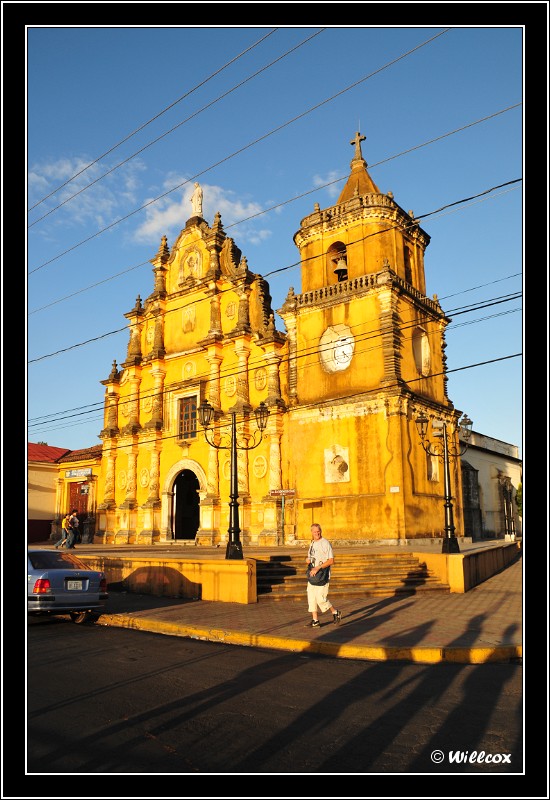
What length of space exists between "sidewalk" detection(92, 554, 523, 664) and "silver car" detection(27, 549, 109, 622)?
2.10 ft

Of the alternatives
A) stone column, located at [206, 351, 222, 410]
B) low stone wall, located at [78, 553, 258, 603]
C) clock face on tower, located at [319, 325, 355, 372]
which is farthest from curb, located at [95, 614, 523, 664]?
stone column, located at [206, 351, 222, 410]

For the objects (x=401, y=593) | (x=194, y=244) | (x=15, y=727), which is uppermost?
(x=194, y=244)

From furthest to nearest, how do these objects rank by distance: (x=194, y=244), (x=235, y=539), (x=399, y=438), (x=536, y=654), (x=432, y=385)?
(x=194, y=244) < (x=432, y=385) < (x=399, y=438) < (x=235, y=539) < (x=536, y=654)

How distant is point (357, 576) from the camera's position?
50.7 ft

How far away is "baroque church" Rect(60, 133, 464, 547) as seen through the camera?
24359 millimetres

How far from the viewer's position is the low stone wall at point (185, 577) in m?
13.6

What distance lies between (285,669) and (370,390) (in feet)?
58.7

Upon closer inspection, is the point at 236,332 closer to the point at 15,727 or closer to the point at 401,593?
the point at 401,593

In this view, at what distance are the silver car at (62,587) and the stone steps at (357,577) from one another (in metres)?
4.01

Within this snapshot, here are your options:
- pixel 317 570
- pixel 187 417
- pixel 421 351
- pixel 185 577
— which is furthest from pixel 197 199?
pixel 317 570

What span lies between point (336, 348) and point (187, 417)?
10110 millimetres

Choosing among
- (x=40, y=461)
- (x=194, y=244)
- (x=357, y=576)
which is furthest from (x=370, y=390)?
(x=40, y=461)

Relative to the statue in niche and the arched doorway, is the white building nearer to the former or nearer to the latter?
the arched doorway

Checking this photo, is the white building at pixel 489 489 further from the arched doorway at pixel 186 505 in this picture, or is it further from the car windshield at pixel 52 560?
the car windshield at pixel 52 560
